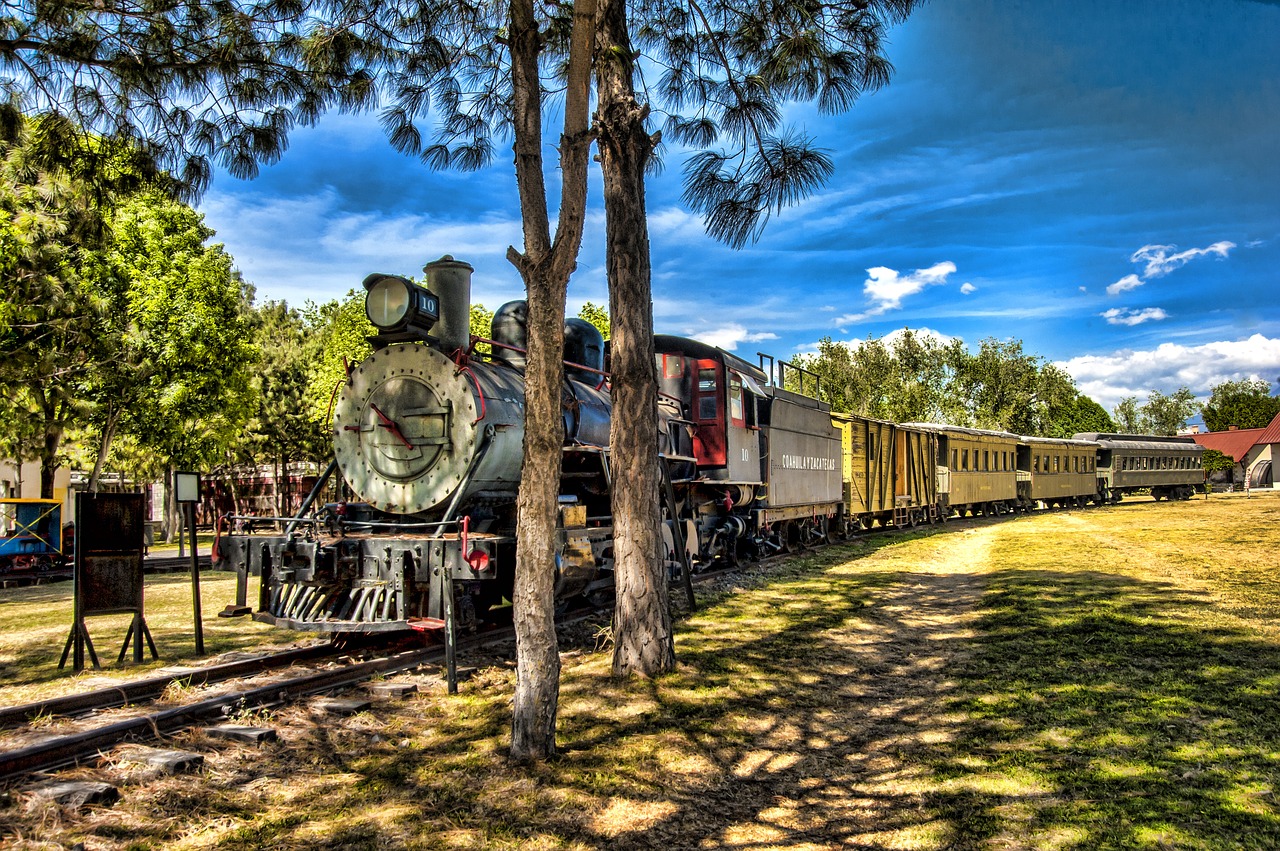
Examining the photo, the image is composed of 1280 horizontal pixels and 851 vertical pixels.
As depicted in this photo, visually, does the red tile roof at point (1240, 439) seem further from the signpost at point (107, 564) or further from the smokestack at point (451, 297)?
the signpost at point (107, 564)

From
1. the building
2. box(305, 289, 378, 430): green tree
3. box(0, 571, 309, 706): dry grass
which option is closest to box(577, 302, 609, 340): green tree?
box(305, 289, 378, 430): green tree

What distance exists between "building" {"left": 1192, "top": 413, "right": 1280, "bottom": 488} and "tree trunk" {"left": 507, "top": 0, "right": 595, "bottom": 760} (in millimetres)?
65134

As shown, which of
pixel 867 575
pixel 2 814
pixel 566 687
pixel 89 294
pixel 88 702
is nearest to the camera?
pixel 2 814

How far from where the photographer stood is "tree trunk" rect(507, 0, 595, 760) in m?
4.64

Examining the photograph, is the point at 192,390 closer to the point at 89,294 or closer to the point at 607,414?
the point at 89,294

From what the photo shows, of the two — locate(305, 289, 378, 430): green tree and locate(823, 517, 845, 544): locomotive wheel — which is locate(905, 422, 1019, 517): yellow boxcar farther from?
locate(305, 289, 378, 430): green tree

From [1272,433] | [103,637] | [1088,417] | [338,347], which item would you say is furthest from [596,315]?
[1088,417]

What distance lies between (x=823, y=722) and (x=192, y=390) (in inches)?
799

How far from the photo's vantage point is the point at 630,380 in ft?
22.0

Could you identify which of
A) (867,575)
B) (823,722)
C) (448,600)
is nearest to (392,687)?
(448,600)

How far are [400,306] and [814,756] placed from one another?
492cm

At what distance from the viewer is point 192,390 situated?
2103 cm

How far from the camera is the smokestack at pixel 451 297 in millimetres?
7500

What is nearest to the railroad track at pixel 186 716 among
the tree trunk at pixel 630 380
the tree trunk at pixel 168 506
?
the tree trunk at pixel 630 380
